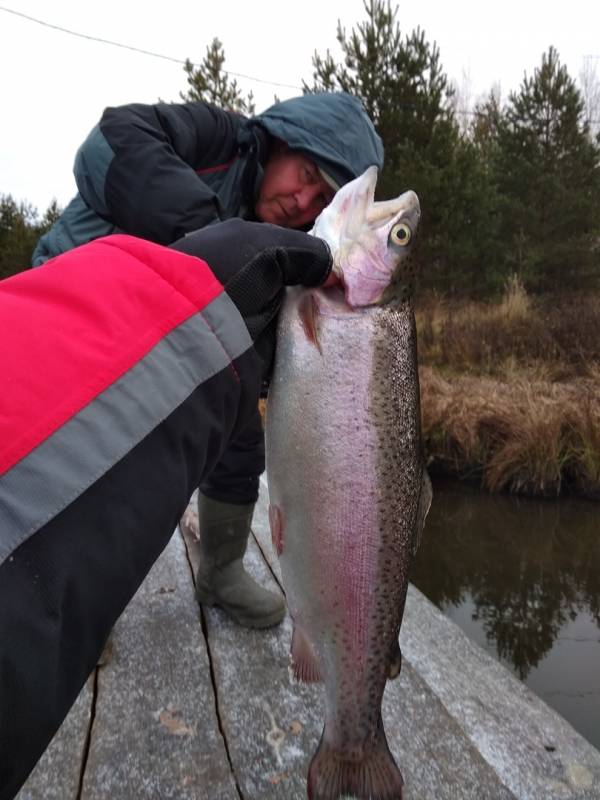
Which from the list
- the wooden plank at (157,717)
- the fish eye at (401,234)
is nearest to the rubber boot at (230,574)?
the wooden plank at (157,717)

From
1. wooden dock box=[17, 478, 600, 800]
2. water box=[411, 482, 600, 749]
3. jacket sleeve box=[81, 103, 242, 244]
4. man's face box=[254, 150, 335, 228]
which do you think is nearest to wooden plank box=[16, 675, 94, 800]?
wooden dock box=[17, 478, 600, 800]

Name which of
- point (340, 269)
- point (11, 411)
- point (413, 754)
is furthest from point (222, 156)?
point (413, 754)

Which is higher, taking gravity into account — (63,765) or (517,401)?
(63,765)

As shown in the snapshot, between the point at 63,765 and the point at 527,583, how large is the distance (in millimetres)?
4037

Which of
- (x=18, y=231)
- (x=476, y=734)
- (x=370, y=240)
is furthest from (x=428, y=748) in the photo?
(x=18, y=231)

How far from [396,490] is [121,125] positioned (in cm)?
129

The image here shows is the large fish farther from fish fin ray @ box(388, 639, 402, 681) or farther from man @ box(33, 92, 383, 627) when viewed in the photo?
man @ box(33, 92, 383, 627)

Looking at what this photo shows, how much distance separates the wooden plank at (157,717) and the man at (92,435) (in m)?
1.03

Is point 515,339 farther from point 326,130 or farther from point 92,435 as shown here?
point 92,435

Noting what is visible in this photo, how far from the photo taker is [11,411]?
2.68 ft

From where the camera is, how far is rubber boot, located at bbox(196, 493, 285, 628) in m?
2.53

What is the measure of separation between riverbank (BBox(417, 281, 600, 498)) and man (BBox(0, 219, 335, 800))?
575 cm

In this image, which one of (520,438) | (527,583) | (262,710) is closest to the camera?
(262,710)

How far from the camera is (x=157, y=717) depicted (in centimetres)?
200
